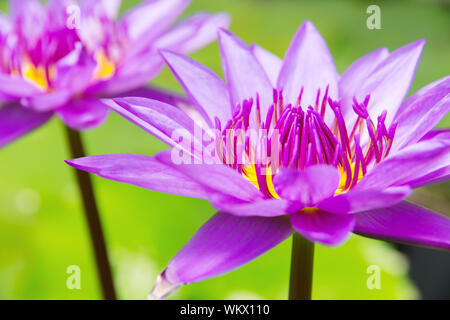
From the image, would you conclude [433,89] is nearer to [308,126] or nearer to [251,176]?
[308,126]

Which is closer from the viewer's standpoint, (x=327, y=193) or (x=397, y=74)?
(x=327, y=193)

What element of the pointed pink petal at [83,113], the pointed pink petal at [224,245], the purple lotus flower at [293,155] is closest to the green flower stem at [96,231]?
the pointed pink petal at [83,113]

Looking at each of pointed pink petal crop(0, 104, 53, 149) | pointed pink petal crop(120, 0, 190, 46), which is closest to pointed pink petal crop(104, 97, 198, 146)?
pointed pink petal crop(0, 104, 53, 149)

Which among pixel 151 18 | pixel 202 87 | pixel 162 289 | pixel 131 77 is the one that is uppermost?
pixel 151 18

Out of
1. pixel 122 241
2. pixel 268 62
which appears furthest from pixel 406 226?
pixel 122 241

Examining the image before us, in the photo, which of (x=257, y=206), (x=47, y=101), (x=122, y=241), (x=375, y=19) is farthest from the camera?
(x=122, y=241)

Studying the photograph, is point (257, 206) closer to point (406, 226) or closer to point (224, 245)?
point (224, 245)

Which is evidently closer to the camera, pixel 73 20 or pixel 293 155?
pixel 293 155

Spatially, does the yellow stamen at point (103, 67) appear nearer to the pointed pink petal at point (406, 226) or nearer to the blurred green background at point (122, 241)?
the blurred green background at point (122, 241)
